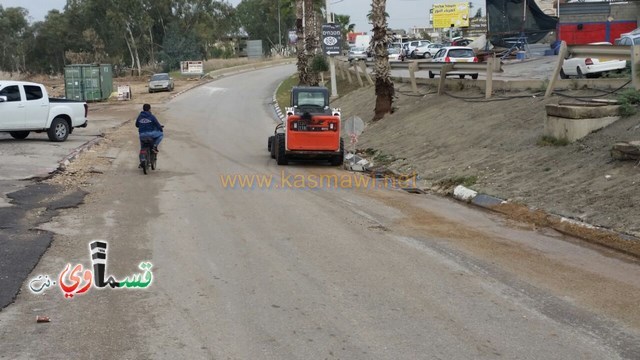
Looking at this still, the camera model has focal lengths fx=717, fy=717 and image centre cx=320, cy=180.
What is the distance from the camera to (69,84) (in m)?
53.2

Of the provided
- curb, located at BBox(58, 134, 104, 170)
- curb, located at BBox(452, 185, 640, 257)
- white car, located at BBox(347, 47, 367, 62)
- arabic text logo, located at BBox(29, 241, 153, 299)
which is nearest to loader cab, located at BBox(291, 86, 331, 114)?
curb, located at BBox(58, 134, 104, 170)

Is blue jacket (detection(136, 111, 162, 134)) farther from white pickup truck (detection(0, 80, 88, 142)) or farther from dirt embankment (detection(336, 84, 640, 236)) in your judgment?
white pickup truck (detection(0, 80, 88, 142))

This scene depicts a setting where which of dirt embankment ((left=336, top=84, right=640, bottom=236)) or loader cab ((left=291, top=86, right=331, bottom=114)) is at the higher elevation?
loader cab ((left=291, top=86, right=331, bottom=114))

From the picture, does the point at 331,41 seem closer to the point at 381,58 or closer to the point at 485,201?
the point at 381,58

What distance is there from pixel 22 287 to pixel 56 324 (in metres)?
1.35

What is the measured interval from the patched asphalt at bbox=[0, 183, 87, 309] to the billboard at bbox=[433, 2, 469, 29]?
107m

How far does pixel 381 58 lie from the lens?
26578 mm

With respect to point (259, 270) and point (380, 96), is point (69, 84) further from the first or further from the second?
point (259, 270)

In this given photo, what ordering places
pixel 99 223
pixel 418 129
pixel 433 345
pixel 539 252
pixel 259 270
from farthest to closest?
pixel 418 129
pixel 99 223
pixel 539 252
pixel 259 270
pixel 433 345

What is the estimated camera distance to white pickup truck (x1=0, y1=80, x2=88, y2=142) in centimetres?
2317

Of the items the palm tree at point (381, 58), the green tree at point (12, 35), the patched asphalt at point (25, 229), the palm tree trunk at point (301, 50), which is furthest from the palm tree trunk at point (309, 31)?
the green tree at point (12, 35)

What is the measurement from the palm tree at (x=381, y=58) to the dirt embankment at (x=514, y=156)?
54.8 inches

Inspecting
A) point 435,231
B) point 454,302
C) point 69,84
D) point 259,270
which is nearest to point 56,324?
point 259,270

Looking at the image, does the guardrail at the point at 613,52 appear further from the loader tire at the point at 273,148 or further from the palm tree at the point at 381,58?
the palm tree at the point at 381,58
